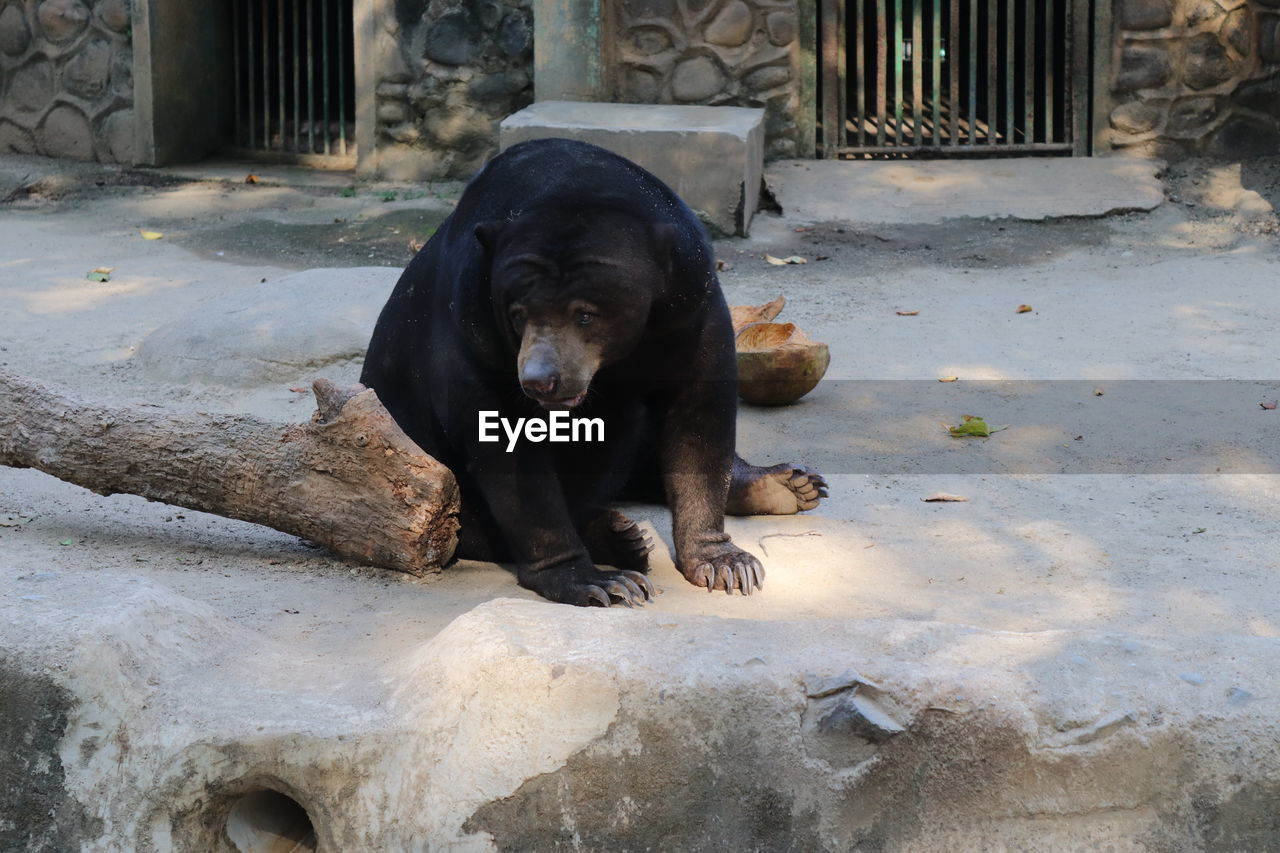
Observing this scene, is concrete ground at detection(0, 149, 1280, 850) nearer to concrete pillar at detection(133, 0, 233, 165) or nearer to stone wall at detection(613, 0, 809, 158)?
stone wall at detection(613, 0, 809, 158)

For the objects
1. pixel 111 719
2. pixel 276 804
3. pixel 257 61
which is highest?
pixel 257 61

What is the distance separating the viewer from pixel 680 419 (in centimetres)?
383

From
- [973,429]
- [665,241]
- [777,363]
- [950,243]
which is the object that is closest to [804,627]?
[665,241]

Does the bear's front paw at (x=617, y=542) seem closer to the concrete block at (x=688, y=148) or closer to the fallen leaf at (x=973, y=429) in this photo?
the fallen leaf at (x=973, y=429)

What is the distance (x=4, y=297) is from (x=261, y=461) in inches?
166

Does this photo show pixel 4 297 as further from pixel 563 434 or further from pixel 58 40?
pixel 563 434

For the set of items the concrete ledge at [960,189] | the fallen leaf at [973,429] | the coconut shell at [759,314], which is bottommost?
the fallen leaf at [973,429]

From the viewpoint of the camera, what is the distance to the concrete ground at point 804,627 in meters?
2.50

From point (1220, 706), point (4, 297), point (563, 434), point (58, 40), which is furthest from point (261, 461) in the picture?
point (58, 40)

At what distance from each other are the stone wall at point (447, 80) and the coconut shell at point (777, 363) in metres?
4.60

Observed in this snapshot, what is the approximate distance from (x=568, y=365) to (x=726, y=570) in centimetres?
77

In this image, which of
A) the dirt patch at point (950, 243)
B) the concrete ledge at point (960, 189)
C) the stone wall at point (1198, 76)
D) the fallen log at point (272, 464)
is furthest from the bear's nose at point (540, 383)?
the stone wall at point (1198, 76)

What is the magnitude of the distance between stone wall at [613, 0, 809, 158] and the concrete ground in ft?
7.91

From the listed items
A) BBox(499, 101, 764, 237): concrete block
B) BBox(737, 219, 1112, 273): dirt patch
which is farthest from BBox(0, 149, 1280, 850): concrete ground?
BBox(499, 101, 764, 237): concrete block
